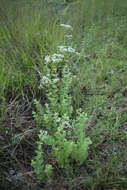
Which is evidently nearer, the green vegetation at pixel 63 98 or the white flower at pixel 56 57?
the green vegetation at pixel 63 98

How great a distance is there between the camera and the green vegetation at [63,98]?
1.33 m

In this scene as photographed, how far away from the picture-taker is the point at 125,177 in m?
1.31

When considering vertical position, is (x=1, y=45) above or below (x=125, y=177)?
above

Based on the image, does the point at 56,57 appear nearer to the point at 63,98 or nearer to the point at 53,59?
the point at 53,59

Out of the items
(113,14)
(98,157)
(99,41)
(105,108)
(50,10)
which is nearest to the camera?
(98,157)

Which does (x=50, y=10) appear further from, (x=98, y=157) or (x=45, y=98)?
(x=98, y=157)

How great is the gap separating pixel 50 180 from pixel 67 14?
9.24 ft

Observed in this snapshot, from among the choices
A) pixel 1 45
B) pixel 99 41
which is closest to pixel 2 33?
pixel 1 45

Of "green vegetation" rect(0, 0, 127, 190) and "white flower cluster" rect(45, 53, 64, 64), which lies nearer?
"green vegetation" rect(0, 0, 127, 190)

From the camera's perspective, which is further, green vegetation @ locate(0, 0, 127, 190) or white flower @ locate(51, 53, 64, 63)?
white flower @ locate(51, 53, 64, 63)

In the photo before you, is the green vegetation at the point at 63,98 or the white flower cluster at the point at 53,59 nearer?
the green vegetation at the point at 63,98

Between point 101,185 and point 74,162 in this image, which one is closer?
point 101,185

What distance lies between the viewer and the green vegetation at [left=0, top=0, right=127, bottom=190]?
4.37ft

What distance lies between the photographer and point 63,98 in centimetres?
159
